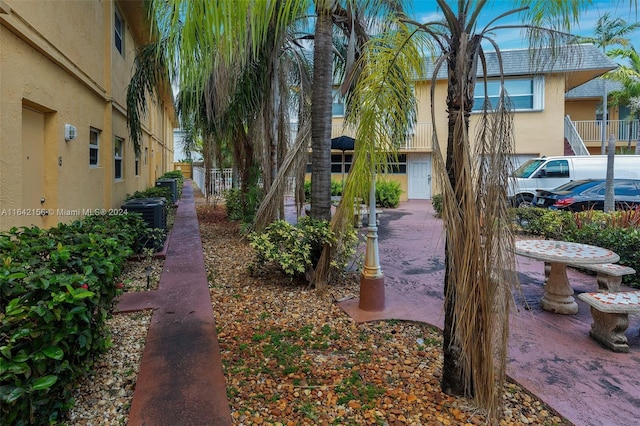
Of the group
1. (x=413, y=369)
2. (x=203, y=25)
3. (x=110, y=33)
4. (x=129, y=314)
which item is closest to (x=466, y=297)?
(x=413, y=369)

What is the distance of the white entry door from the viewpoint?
2034 centimetres

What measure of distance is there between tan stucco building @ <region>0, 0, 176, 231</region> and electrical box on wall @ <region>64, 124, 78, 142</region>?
16 millimetres

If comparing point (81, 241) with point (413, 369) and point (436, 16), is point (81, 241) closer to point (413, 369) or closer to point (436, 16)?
point (413, 369)

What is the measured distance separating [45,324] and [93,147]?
6.65 metres

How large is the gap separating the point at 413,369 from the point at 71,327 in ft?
8.80

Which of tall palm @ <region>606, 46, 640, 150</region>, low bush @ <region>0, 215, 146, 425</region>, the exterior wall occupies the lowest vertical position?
low bush @ <region>0, 215, 146, 425</region>

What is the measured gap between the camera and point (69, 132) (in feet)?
19.6

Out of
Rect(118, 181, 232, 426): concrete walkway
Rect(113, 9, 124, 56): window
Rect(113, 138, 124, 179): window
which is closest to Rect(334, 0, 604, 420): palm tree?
Rect(118, 181, 232, 426): concrete walkway

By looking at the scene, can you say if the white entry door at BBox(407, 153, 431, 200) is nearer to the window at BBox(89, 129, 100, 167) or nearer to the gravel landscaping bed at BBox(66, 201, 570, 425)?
the window at BBox(89, 129, 100, 167)

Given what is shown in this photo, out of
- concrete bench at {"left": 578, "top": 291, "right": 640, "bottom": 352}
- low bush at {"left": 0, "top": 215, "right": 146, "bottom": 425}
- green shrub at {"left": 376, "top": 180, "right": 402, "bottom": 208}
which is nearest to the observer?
low bush at {"left": 0, "top": 215, "right": 146, "bottom": 425}

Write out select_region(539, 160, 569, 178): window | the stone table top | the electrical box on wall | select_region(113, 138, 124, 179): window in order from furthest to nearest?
select_region(539, 160, 569, 178): window < select_region(113, 138, 124, 179): window < the electrical box on wall < the stone table top

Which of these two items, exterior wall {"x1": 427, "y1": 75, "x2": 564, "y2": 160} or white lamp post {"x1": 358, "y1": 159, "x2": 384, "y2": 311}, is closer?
white lamp post {"x1": 358, "y1": 159, "x2": 384, "y2": 311}

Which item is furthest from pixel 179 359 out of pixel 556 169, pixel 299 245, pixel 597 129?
pixel 597 129

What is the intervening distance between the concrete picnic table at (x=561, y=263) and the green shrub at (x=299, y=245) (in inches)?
94.7
